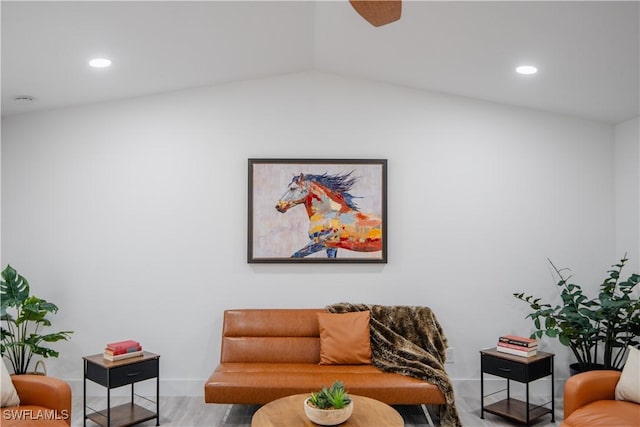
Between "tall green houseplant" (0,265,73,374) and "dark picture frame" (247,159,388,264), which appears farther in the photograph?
"dark picture frame" (247,159,388,264)

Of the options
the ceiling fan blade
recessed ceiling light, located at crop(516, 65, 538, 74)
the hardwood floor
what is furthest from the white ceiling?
the hardwood floor

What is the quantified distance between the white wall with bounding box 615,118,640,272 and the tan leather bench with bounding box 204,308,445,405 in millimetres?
2088

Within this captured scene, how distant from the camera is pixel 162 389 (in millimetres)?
4852

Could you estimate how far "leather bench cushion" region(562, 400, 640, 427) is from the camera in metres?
3.13

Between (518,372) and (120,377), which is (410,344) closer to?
(518,372)

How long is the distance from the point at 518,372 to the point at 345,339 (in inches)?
49.4

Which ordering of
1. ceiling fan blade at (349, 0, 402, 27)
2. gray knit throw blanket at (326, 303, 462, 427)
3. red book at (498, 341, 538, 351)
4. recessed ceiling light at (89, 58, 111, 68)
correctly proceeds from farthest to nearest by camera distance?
red book at (498, 341, 538, 351)
gray knit throw blanket at (326, 303, 462, 427)
recessed ceiling light at (89, 58, 111, 68)
ceiling fan blade at (349, 0, 402, 27)

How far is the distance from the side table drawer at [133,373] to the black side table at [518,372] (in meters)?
2.40

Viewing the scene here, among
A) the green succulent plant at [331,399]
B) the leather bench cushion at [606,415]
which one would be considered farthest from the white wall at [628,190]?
the green succulent plant at [331,399]

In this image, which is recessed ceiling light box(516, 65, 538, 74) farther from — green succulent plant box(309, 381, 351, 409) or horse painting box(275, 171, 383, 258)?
green succulent plant box(309, 381, 351, 409)

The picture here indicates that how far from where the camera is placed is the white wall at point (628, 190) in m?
4.61

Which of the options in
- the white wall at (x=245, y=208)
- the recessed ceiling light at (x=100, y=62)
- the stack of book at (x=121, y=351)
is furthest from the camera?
the white wall at (x=245, y=208)

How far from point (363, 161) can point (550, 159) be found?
159 centimetres

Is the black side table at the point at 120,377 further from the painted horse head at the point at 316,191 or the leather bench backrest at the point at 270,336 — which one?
the painted horse head at the point at 316,191
